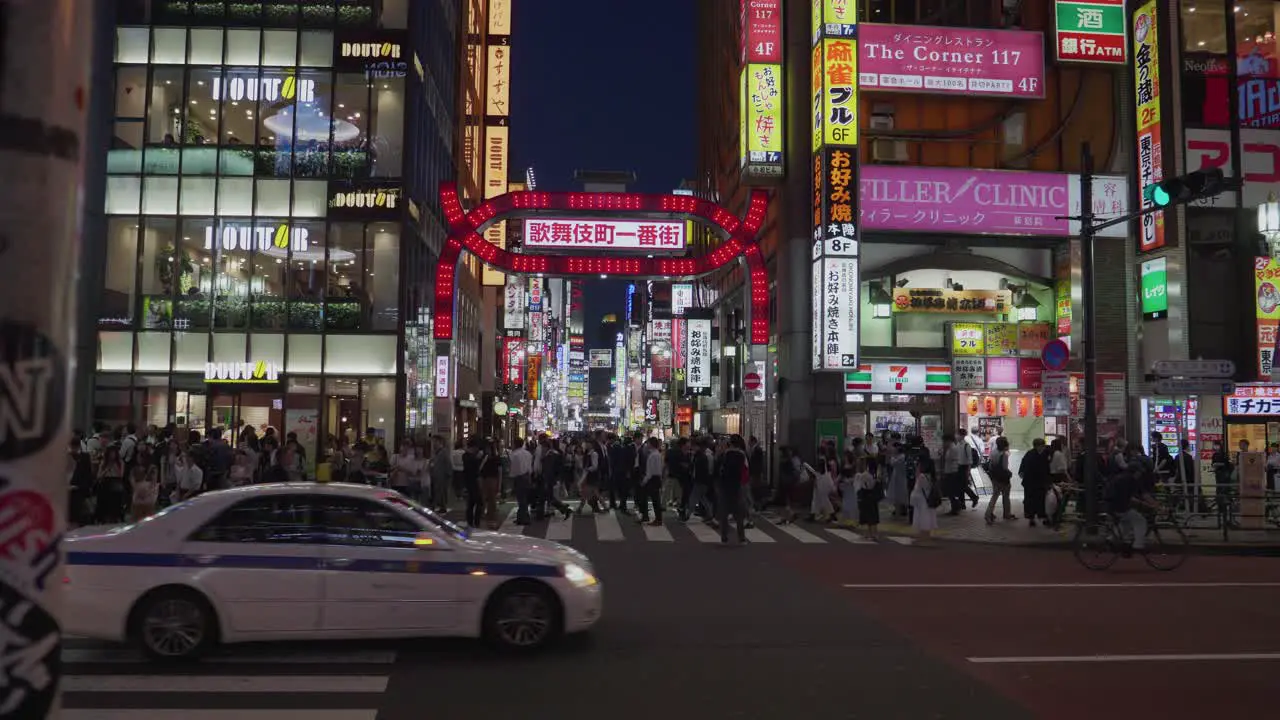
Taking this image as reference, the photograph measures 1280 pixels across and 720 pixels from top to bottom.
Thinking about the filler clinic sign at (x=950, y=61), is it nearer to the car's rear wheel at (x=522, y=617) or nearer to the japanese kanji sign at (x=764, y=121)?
the japanese kanji sign at (x=764, y=121)

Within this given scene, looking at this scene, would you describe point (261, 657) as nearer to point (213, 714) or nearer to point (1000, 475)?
point (213, 714)

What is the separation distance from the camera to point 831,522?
830 inches

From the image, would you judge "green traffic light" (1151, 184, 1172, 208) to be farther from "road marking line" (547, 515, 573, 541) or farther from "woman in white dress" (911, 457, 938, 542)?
"road marking line" (547, 515, 573, 541)

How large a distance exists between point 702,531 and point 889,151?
15439 millimetres

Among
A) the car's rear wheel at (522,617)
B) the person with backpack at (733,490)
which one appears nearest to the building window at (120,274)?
the person with backpack at (733,490)

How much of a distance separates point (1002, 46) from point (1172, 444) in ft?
41.4

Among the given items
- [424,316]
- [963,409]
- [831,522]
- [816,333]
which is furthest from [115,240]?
[963,409]

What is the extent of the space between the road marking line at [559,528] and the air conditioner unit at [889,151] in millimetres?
15062

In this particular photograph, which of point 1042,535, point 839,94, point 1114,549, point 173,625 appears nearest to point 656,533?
point 1042,535

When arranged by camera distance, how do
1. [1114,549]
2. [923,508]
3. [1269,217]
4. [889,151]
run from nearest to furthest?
[1114,549] < [923,508] < [1269,217] < [889,151]

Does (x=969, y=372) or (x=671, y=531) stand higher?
(x=969, y=372)

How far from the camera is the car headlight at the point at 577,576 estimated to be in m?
8.77

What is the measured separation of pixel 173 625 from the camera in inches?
321

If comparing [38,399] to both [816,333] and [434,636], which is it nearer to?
[434,636]
